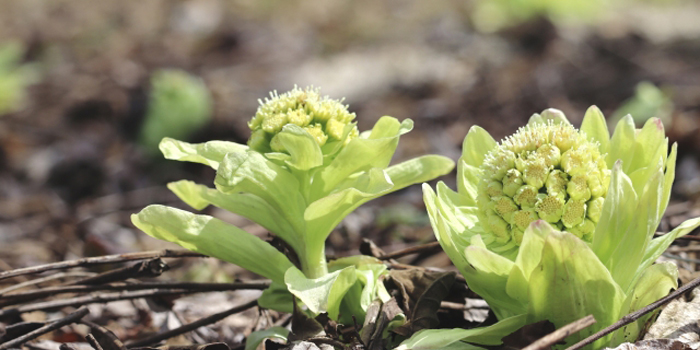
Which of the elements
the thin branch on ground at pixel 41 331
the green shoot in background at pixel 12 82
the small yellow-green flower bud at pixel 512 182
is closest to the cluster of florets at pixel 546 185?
the small yellow-green flower bud at pixel 512 182

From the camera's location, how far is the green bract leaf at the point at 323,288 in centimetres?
149

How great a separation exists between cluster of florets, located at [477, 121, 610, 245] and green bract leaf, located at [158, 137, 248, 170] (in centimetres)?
77

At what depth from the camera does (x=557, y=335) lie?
4.23 ft

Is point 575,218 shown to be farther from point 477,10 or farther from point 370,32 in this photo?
point 370,32

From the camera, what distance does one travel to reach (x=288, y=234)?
183 centimetres

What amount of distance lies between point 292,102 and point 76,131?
4846mm

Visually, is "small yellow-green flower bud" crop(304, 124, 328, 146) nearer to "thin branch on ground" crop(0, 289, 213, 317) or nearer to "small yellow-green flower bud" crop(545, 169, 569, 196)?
"small yellow-green flower bud" crop(545, 169, 569, 196)

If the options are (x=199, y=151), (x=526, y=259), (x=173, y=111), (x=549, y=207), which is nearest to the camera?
(x=526, y=259)

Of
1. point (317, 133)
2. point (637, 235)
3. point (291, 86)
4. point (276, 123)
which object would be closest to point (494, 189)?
point (637, 235)

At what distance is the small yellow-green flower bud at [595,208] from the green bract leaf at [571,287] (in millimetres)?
212

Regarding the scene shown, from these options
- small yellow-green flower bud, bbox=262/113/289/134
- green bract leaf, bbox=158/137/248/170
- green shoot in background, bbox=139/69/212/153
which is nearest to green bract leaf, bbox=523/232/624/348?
small yellow-green flower bud, bbox=262/113/289/134

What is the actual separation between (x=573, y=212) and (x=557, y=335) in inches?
14.3

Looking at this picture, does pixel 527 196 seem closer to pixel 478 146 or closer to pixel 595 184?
pixel 595 184

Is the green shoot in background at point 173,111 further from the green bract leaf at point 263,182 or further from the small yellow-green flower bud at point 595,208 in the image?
the small yellow-green flower bud at point 595,208
